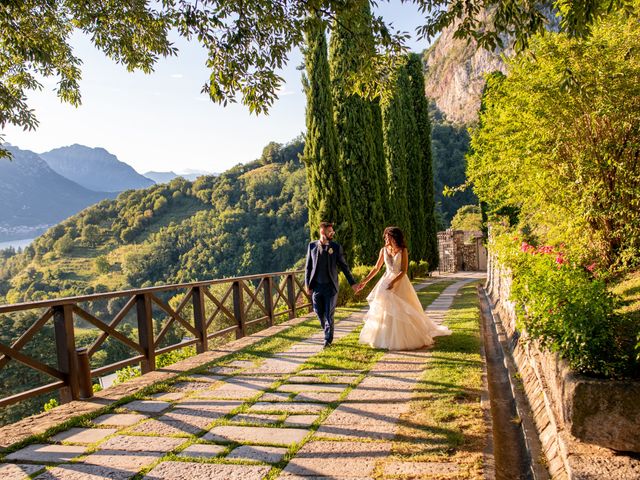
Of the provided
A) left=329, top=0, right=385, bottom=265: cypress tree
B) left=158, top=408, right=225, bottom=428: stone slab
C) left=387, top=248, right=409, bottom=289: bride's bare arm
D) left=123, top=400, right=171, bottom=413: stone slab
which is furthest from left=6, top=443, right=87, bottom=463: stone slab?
left=329, top=0, right=385, bottom=265: cypress tree

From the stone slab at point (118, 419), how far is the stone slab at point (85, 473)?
833mm

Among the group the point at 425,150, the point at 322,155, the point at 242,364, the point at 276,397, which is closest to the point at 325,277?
the point at 242,364

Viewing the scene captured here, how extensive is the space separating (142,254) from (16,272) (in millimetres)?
19559

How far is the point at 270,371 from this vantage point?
556cm

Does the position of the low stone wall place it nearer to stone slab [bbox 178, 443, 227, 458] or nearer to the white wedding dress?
stone slab [bbox 178, 443, 227, 458]

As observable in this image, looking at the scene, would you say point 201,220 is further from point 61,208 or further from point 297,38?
point 61,208

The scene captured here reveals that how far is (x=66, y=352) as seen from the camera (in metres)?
4.88

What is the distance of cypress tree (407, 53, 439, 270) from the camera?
86.6 feet

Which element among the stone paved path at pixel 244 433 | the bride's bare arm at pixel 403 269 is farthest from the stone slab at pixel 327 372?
the bride's bare arm at pixel 403 269

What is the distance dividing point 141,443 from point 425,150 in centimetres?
2490

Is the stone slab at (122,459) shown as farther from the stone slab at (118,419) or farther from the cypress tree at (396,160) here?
the cypress tree at (396,160)

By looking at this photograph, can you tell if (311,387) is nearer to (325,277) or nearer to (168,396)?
(168,396)

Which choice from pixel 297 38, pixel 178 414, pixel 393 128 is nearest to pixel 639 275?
pixel 297 38

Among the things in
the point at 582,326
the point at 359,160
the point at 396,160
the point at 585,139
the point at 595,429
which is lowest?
the point at 595,429
